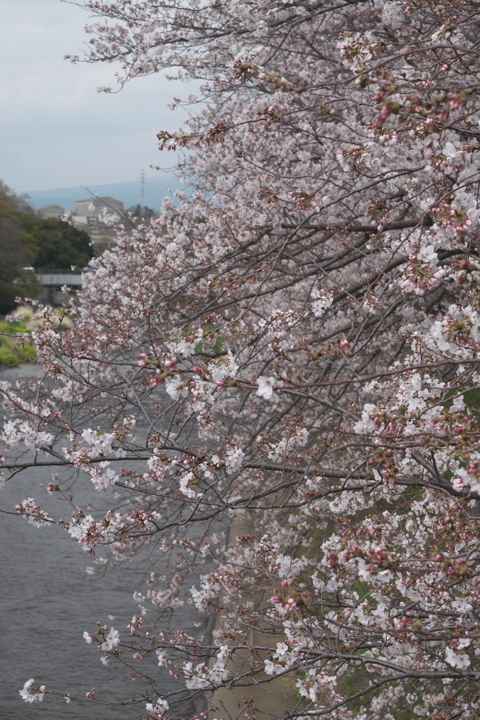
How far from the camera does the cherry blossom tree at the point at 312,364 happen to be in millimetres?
2967

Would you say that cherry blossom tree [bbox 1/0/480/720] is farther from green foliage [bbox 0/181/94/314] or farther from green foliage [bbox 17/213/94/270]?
green foliage [bbox 17/213/94/270]

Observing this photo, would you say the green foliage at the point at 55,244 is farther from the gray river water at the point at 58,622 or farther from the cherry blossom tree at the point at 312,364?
the cherry blossom tree at the point at 312,364

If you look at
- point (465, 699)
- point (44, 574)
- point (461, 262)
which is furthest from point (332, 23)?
point (44, 574)

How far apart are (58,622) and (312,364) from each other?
608 centimetres

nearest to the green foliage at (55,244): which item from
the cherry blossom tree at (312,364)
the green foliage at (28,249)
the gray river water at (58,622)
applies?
the green foliage at (28,249)

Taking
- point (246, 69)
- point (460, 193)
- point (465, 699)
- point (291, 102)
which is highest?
point (291, 102)

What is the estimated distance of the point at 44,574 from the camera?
11984 mm

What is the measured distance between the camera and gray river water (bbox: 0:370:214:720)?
8.67 meters

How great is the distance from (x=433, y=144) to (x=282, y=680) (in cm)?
602

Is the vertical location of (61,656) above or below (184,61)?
below

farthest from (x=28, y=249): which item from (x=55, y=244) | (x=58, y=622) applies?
(x=58, y=622)

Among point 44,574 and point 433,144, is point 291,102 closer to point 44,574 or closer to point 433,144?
point 433,144

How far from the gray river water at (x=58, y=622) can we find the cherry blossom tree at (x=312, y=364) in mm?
582

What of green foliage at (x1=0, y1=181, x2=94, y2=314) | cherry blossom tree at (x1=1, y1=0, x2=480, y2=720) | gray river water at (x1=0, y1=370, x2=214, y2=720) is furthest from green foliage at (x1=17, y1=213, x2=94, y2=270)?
cherry blossom tree at (x1=1, y1=0, x2=480, y2=720)
